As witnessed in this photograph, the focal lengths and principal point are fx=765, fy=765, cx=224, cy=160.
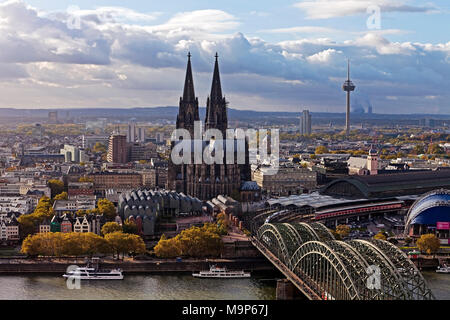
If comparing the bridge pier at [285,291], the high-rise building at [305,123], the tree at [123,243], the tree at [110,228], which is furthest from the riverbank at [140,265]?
the high-rise building at [305,123]

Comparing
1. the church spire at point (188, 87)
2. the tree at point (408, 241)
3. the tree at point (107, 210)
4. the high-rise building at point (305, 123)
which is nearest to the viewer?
the tree at point (408, 241)

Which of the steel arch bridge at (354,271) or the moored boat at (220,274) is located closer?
the steel arch bridge at (354,271)

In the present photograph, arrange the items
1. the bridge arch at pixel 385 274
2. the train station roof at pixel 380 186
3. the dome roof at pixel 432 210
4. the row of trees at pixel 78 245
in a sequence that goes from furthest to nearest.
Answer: the train station roof at pixel 380 186 → the dome roof at pixel 432 210 → the row of trees at pixel 78 245 → the bridge arch at pixel 385 274

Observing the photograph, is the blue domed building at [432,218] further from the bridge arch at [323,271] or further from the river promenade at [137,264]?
the bridge arch at [323,271]

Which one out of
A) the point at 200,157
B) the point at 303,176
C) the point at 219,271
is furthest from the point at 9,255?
the point at 303,176

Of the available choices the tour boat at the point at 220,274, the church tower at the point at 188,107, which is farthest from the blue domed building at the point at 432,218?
the church tower at the point at 188,107

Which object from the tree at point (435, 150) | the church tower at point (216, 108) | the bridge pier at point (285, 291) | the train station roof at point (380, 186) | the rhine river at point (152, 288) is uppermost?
the church tower at point (216, 108)

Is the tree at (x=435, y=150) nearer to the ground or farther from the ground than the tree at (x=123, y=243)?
farther from the ground

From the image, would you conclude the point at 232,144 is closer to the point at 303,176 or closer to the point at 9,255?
the point at 303,176
